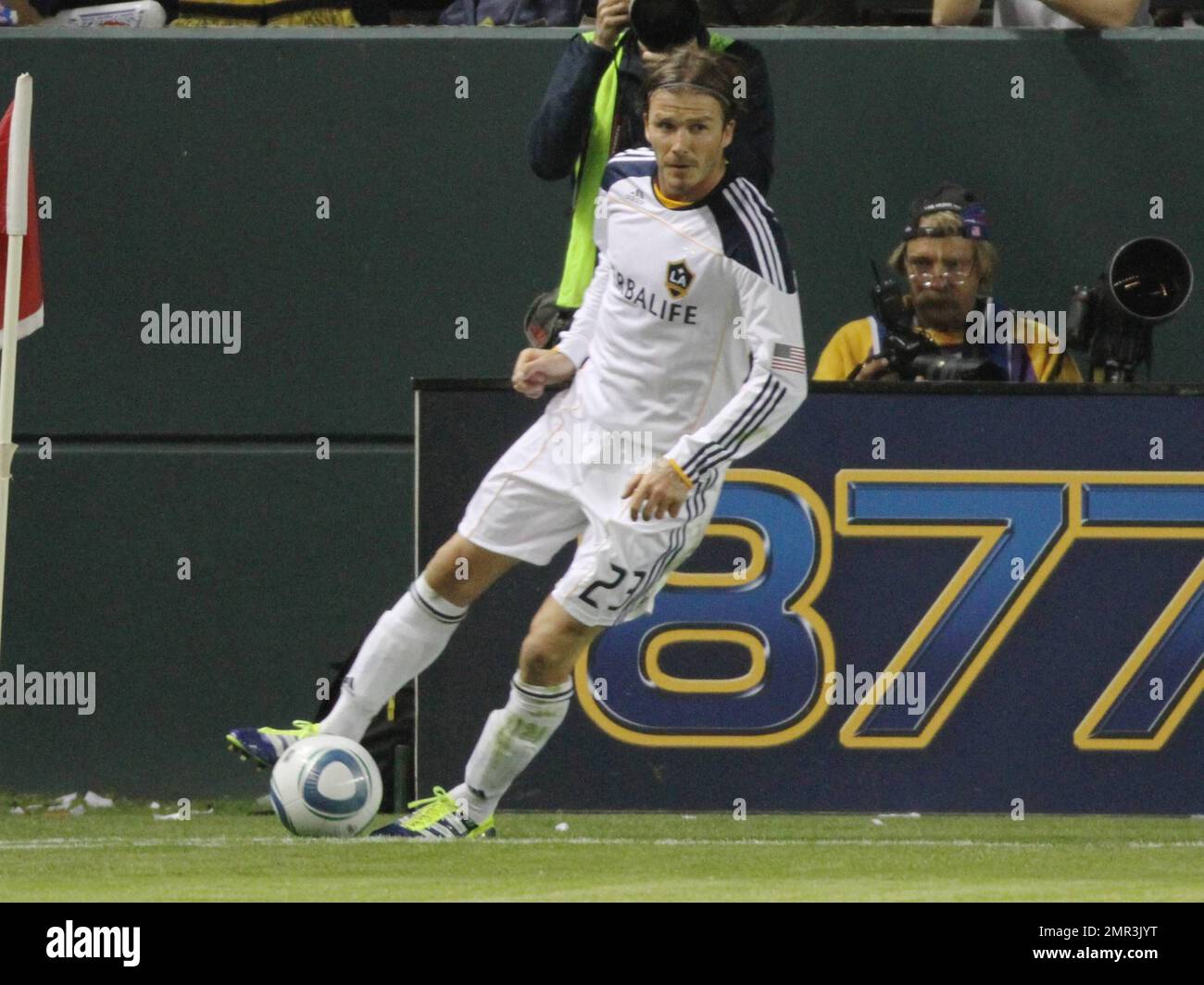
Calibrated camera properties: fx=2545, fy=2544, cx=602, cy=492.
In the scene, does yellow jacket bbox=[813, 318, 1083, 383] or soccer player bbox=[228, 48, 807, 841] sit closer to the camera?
soccer player bbox=[228, 48, 807, 841]

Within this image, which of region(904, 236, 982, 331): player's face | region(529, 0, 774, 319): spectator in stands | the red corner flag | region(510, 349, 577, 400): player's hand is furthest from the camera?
region(904, 236, 982, 331): player's face

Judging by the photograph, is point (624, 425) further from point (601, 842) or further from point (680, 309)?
point (601, 842)

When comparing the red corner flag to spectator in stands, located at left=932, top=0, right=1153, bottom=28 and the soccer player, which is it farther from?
spectator in stands, located at left=932, top=0, right=1153, bottom=28

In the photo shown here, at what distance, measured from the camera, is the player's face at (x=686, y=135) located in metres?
7.31

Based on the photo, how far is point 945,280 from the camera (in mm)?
8414

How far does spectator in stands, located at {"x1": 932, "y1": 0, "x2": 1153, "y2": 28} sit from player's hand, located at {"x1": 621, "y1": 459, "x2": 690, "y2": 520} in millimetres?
2714

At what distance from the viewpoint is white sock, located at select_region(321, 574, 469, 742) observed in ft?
23.9

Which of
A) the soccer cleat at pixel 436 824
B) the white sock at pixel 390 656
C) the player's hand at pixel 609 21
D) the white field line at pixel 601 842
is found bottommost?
the white field line at pixel 601 842

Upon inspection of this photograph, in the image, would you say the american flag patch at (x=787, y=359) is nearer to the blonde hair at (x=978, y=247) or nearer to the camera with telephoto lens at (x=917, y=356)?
the camera with telephoto lens at (x=917, y=356)

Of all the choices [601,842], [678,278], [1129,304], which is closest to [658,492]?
[678,278]

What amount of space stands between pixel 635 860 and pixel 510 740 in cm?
70

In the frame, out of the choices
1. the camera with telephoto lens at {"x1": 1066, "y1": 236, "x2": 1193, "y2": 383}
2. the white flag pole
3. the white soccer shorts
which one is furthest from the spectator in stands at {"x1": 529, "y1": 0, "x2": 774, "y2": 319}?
the white flag pole

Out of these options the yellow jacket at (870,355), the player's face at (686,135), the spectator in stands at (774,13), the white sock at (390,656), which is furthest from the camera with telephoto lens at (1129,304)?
the white sock at (390,656)

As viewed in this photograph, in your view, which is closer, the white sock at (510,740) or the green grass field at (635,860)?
the green grass field at (635,860)
